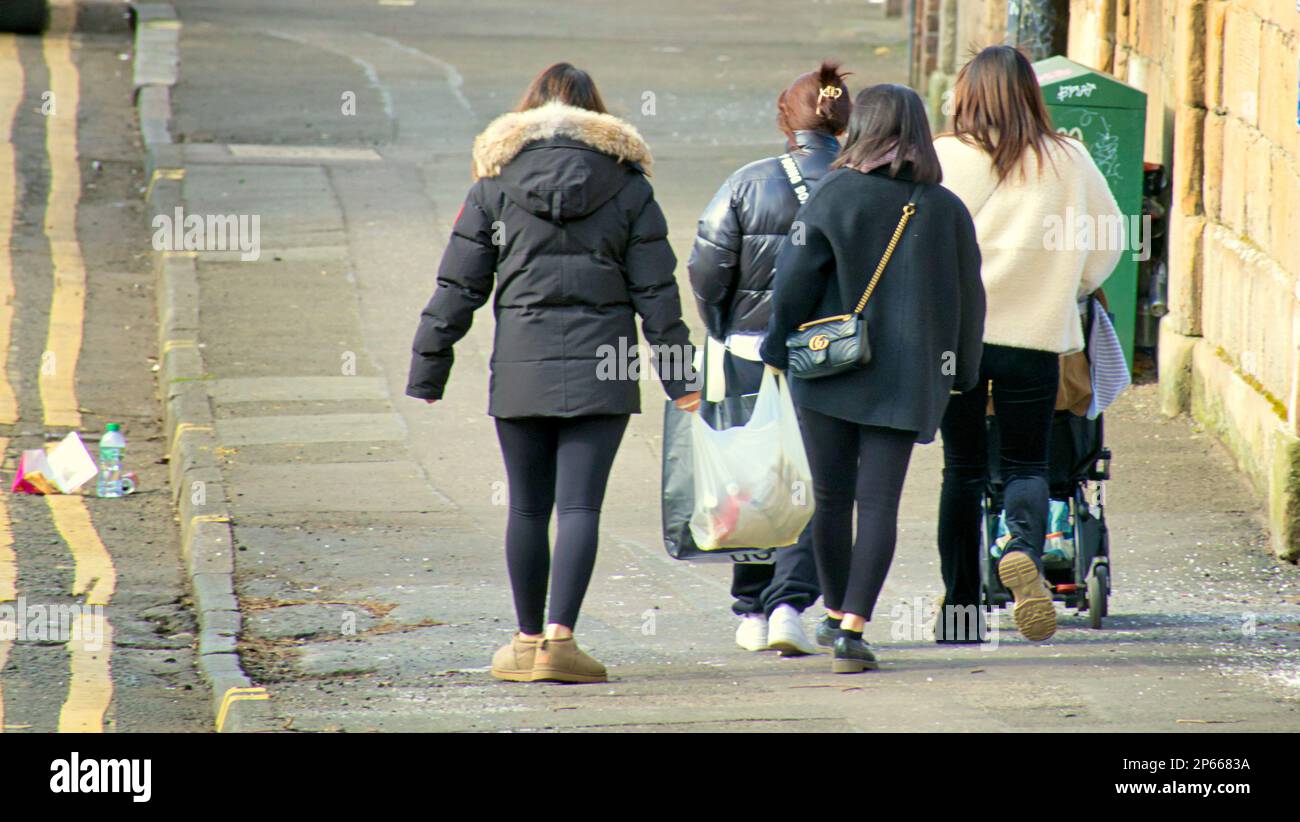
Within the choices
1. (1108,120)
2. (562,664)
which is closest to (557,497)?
(562,664)

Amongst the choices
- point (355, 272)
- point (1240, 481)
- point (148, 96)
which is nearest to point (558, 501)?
point (1240, 481)

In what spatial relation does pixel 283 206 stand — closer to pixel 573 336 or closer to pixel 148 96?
pixel 148 96

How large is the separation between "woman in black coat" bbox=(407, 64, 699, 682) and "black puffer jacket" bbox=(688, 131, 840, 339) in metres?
0.31

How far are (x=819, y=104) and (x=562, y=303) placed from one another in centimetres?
109

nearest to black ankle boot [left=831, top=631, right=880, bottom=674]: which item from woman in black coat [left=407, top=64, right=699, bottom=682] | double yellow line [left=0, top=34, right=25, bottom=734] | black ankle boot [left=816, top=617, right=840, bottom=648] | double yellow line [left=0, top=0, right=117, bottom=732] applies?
black ankle boot [left=816, top=617, right=840, bottom=648]

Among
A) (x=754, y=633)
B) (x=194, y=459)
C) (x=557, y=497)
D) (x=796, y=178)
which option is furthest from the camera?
(x=194, y=459)

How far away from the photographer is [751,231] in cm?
614

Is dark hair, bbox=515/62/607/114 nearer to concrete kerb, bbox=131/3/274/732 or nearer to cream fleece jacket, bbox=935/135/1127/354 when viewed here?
cream fleece jacket, bbox=935/135/1127/354

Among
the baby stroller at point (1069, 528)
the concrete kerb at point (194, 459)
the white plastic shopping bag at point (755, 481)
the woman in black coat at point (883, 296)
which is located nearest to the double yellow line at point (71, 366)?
the concrete kerb at point (194, 459)

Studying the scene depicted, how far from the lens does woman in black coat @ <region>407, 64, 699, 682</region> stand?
18.9 ft

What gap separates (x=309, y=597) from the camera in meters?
7.52

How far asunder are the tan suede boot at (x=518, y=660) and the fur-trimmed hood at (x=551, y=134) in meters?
1.43

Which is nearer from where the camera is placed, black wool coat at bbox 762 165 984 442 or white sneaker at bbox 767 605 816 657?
black wool coat at bbox 762 165 984 442

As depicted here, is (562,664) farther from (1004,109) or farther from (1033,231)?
(1004,109)
